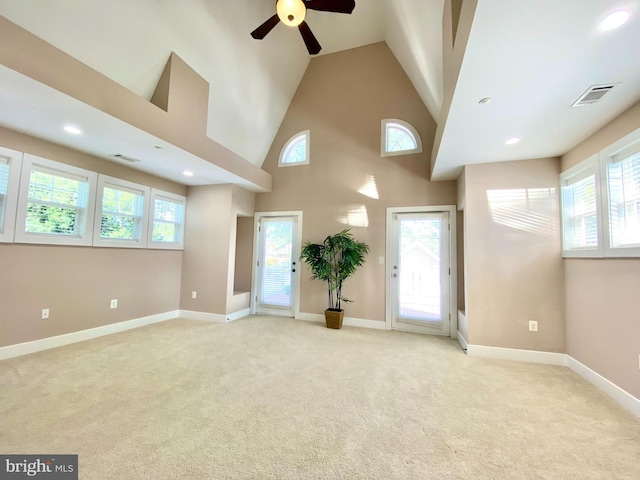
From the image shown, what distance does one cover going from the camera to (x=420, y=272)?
173 inches

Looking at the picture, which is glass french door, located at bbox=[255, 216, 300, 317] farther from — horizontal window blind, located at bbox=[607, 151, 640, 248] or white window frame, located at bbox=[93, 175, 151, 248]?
horizontal window blind, located at bbox=[607, 151, 640, 248]

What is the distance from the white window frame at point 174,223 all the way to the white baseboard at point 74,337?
3.90 ft

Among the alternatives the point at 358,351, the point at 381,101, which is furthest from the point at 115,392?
the point at 381,101

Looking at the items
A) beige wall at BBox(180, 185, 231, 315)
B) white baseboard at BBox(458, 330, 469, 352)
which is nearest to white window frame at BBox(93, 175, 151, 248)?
beige wall at BBox(180, 185, 231, 315)

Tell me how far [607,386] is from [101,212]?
611 cm

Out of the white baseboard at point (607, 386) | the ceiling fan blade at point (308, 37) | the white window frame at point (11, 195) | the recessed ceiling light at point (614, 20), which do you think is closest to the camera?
the recessed ceiling light at point (614, 20)

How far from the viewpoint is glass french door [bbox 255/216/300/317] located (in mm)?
5141

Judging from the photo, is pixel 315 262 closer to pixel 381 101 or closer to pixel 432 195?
pixel 432 195

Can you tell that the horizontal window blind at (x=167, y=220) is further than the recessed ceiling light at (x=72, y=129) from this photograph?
Yes

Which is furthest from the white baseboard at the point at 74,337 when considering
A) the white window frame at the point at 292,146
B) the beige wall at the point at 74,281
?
A: the white window frame at the point at 292,146

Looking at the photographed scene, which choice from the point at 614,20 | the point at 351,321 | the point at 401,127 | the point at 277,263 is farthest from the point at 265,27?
the point at 351,321

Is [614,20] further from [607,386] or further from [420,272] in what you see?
[420,272]

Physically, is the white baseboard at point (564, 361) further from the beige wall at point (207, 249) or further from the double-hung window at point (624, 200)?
the beige wall at point (207, 249)

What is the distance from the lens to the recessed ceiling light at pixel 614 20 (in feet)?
4.36
